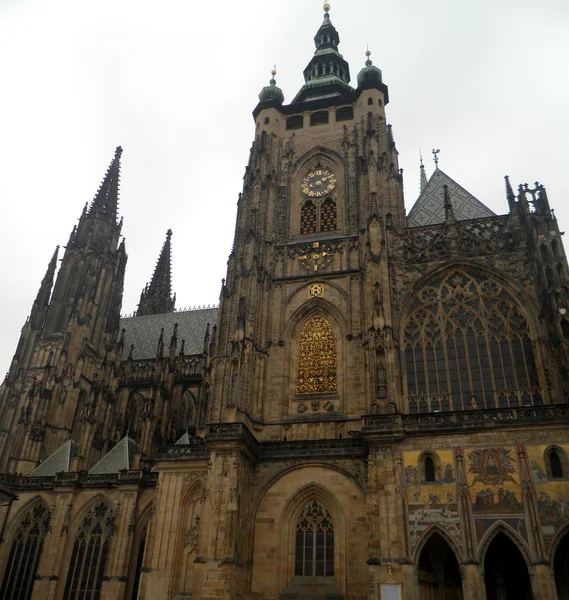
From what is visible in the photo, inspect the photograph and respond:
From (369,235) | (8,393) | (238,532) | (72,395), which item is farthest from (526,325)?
(8,393)

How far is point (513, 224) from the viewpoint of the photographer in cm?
2661

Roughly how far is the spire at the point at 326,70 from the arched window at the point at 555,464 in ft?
82.6

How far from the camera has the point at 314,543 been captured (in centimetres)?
2209

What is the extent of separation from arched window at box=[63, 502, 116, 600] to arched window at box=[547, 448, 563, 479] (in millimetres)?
20469

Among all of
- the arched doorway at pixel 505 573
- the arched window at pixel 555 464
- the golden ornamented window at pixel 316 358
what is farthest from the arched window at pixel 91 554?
the arched window at pixel 555 464

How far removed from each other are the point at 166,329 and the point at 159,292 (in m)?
12.8

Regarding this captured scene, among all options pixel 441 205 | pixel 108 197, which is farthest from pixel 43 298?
pixel 441 205

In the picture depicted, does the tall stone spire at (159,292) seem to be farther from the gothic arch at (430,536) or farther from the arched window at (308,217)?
the gothic arch at (430,536)

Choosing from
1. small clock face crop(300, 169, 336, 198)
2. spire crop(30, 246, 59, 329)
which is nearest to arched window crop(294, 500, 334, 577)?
small clock face crop(300, 169, 336, 198)

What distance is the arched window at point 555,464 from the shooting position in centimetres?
1891

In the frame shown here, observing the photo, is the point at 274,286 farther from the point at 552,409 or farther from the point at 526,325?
the point at 552,409

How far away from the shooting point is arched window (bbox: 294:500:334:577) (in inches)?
851

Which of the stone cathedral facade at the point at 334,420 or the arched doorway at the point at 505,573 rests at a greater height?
the stone cathedral facade at the point at 334,420

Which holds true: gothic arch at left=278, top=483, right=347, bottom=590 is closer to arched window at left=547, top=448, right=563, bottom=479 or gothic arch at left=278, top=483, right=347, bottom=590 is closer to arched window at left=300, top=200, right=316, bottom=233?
arched window at left=547, top=448, right=563, bottom=479
